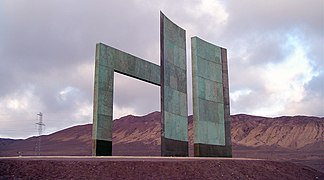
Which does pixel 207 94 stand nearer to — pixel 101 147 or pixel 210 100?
pixel 210 100

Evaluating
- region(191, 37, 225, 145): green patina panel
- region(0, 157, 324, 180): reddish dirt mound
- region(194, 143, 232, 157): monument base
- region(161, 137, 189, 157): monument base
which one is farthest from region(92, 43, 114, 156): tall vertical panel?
region(0, 157, 324, 180): reddish dirt mound

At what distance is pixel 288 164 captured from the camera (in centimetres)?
2177

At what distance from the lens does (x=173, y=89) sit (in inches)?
896

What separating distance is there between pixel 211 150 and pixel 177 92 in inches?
167

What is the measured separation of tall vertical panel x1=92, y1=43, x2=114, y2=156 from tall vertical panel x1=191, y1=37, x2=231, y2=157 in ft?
16.4

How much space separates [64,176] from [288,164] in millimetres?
13563

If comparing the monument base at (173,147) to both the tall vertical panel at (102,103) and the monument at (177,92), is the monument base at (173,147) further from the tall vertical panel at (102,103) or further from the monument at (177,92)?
the tall vertical panel at (102,103)

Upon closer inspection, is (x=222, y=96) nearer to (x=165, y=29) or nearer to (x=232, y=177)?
(x=165, y=29)

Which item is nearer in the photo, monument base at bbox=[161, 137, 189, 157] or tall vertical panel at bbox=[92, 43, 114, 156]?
monument base at bbox=[161, 137, 189, 157]

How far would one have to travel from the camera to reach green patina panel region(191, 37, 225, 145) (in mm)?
23297

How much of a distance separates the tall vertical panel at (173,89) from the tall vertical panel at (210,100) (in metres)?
0.81

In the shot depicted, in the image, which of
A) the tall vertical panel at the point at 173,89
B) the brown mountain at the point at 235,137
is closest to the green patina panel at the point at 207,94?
the tall vertical panel at the point at 173,89

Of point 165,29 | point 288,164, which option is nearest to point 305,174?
point 288,164

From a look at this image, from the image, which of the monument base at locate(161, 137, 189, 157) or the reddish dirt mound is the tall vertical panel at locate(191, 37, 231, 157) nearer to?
the monument base at locate(161, 137, 189, 157)
